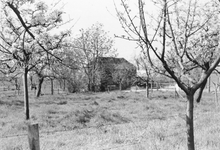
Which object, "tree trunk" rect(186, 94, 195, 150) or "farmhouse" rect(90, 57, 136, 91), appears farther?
"farmhouse" rect(90, 57, 136, 91)

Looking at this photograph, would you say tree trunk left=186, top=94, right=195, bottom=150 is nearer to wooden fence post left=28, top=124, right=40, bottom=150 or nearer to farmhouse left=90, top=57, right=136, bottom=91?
wooden fence post left=28, top=124, right=40, bottom=150

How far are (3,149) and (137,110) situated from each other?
832 centimetres

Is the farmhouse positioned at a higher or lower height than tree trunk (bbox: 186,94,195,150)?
higher

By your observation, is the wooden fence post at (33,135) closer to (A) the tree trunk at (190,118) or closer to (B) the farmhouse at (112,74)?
(A) the tree trunk at (190,118)

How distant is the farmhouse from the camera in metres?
35.2

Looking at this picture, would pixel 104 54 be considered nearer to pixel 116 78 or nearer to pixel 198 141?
pixel 116 78

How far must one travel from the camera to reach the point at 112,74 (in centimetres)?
3825

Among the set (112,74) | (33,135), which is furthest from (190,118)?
(112,74)

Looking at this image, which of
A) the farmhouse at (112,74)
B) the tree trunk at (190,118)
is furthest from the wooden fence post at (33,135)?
the farmhouse at (112,74)

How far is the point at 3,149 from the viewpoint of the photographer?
5.16 m

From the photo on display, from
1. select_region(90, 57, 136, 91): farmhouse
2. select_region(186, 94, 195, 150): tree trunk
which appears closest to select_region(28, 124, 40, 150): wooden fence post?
select_region(186, 94, 195, 150): tree trunk

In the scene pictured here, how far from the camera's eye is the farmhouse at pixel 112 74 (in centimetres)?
3519

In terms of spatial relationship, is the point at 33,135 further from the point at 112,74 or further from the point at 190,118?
the point at 112,74

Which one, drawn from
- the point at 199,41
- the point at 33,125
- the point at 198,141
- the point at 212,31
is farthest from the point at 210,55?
the point at 33,125
